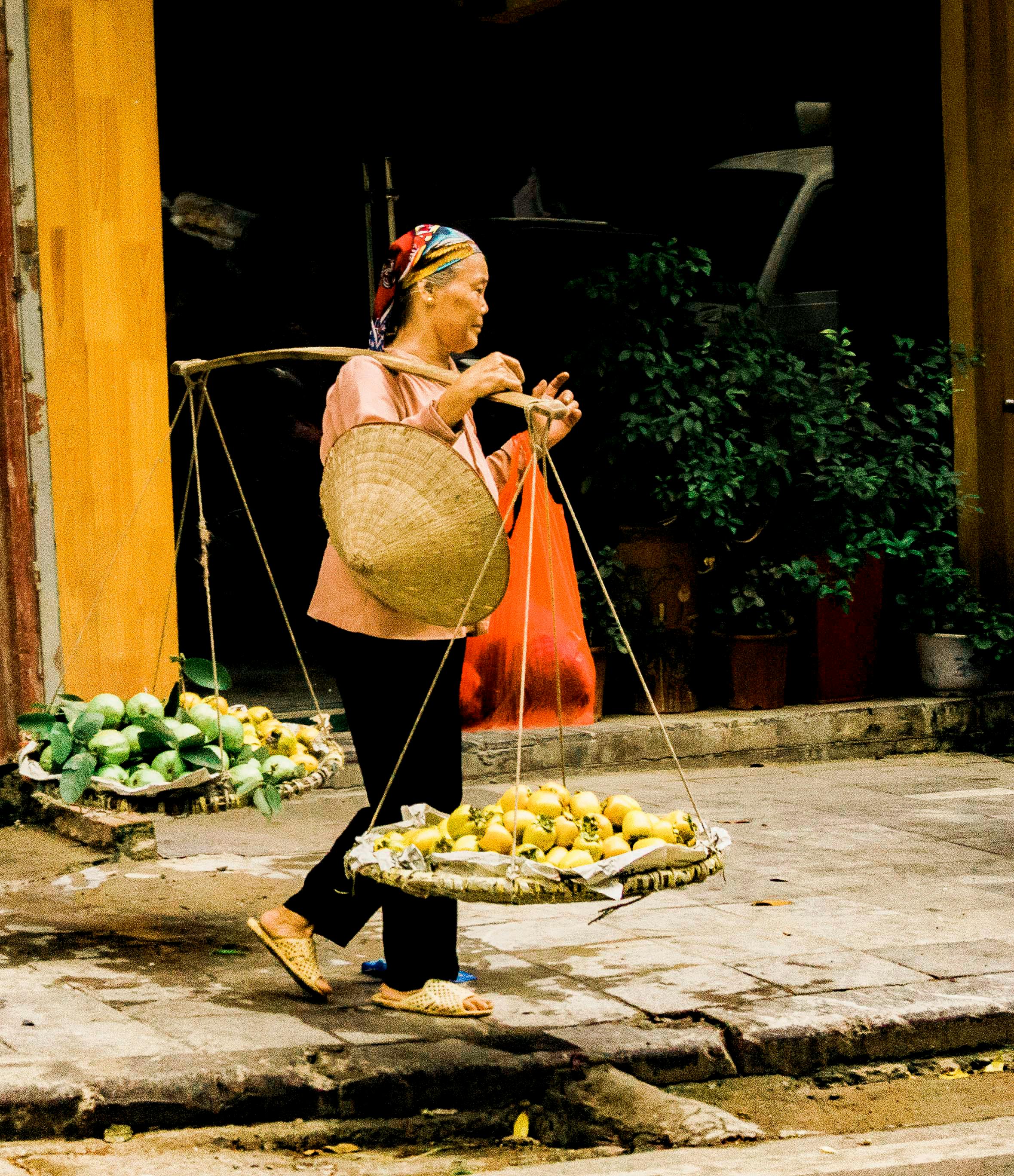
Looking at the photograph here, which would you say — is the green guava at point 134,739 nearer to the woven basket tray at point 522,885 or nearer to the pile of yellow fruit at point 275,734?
the pile of yellow fruit at point 275,734

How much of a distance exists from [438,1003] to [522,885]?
0.87 metres

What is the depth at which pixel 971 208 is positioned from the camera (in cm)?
842

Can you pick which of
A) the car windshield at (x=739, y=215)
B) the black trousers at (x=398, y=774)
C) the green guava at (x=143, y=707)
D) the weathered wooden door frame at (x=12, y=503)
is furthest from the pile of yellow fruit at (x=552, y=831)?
the car windshield at (x=739, y=215)

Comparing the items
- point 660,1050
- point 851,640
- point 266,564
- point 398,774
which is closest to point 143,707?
point 266,564

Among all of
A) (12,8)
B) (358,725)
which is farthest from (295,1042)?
(12,8)

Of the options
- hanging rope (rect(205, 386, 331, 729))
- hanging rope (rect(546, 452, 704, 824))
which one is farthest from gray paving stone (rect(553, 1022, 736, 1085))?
hanging rope (rect(205, 386, 331, 729))

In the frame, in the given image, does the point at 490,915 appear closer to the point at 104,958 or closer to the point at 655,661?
the point at 104,958

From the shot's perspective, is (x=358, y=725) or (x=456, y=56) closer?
(x=358, y=725)

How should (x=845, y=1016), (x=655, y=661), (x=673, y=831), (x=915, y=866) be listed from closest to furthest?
(x=673, y=831), (x=845, y=1016), (x=915, y=866), (x=655, y=661)

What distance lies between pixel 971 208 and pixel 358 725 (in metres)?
5.42

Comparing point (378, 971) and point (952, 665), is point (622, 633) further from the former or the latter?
point (952, 665)

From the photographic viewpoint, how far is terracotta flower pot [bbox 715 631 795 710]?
794cm

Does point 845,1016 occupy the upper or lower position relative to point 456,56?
lower

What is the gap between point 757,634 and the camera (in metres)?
7.96
